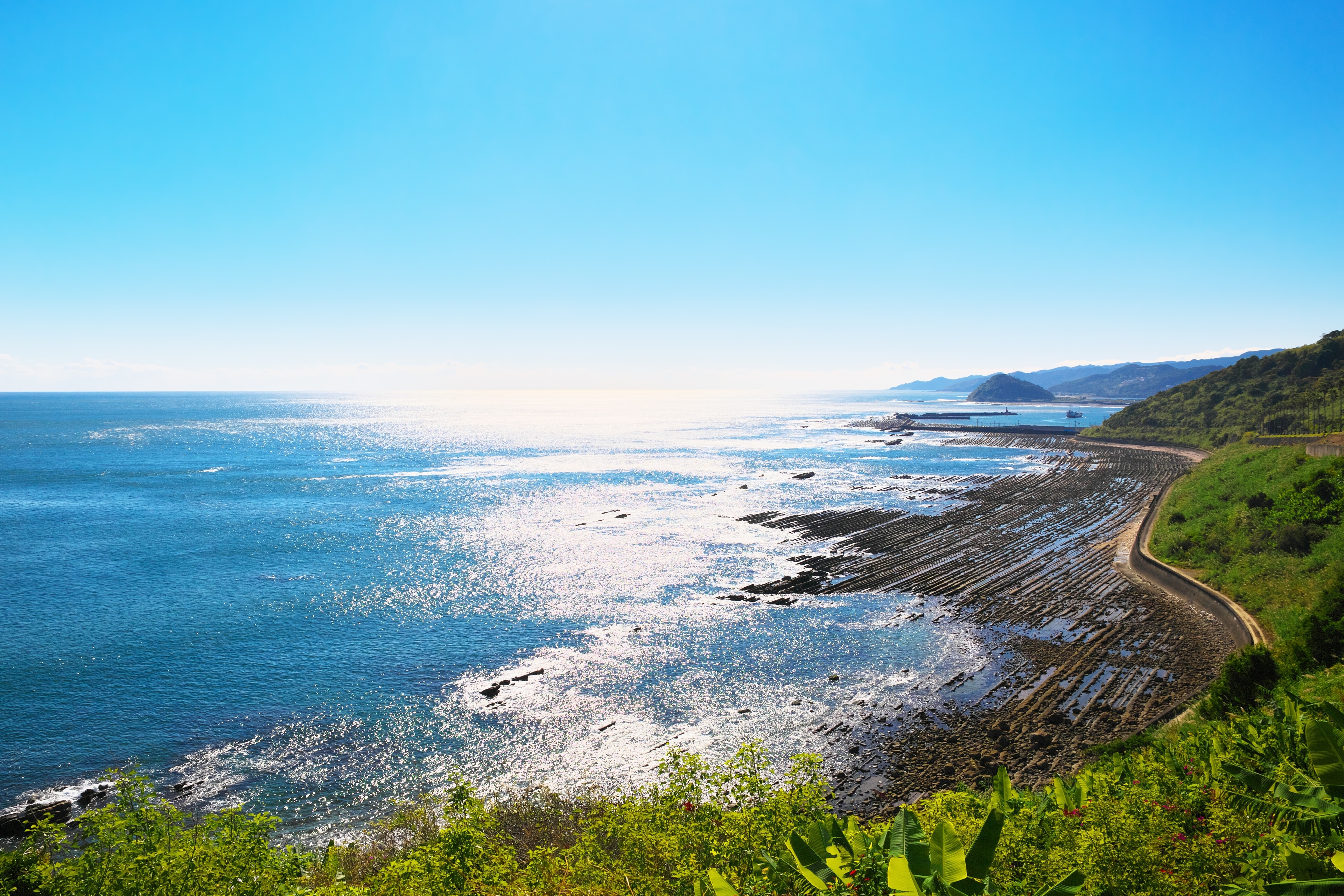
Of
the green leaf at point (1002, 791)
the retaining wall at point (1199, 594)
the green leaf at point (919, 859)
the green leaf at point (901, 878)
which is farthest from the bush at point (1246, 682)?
the green leaf at point (901, 878)

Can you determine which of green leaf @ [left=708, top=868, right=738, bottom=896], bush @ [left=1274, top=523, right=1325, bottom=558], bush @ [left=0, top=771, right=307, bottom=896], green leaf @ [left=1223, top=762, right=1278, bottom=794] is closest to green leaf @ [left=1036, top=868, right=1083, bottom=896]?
green leaf @ [left=708, top=868, right=738, bottom=896]

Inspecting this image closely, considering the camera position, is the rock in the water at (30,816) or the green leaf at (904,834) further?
the rock in the water at (30,816)

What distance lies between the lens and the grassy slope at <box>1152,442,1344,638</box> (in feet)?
91.6

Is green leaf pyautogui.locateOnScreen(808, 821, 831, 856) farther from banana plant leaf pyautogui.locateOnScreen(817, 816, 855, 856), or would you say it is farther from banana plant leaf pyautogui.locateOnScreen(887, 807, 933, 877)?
banana plant leaf pyautogui.locateOnScreen(887, 807, 933, 877)

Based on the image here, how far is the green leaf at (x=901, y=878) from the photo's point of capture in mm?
5133

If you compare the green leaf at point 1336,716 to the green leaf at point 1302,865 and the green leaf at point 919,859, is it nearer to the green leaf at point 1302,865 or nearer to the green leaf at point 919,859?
the green leaf at point 1302,865

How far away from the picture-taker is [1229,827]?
693cm

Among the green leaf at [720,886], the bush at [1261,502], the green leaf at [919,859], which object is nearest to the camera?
the green leaf at [919,859]

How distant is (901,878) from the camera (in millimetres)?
5207

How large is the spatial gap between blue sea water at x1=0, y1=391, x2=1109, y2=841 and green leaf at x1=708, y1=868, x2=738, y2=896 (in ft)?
56.7

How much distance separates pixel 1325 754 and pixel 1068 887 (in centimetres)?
295

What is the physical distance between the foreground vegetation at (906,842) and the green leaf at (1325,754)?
2 centimetres

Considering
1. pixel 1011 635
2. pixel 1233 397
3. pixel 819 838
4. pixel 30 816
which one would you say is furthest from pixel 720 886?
pixel 1233 397

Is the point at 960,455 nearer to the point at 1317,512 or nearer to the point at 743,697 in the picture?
the point at 1317,512
